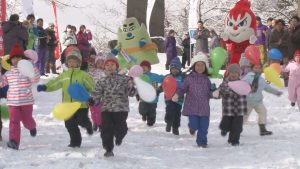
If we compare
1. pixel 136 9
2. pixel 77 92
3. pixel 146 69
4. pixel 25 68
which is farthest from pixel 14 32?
pixel 136 9

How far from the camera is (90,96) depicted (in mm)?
8242

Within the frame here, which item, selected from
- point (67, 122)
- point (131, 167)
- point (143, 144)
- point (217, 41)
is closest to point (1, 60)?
point (67, 122)

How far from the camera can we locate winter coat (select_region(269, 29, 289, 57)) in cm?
1659

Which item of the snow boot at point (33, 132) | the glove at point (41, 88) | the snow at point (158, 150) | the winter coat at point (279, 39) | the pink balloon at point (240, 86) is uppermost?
the winter coat at point (279, 39)

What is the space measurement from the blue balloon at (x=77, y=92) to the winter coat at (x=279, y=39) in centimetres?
953

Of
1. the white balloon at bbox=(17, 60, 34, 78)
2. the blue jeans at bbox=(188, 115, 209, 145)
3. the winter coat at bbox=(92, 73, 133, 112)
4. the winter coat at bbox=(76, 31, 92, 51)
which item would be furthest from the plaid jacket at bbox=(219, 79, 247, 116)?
the winter coat at bbox=(76, 31, 92, 51)

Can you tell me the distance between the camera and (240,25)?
13.7 metres

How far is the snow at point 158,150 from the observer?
25.5 feet

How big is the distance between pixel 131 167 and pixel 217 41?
13.6m

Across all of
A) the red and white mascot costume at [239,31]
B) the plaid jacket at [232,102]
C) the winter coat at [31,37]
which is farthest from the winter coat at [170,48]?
the plaid jacket at [232,102]

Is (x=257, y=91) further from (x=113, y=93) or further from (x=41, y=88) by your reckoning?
(x=41, y=88)

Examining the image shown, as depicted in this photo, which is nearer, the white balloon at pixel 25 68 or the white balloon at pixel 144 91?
the white balloon at pixel 144 91

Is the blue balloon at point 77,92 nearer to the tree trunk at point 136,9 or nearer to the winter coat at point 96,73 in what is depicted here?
the winter coat at point 96,73

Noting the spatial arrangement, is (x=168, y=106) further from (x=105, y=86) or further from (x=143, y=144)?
(x=105, y=86)
